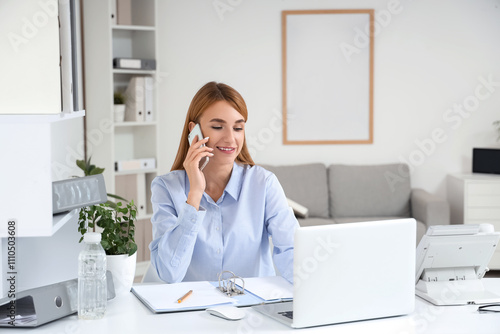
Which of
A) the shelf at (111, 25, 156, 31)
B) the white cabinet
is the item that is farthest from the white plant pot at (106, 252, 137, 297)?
the white cabinet

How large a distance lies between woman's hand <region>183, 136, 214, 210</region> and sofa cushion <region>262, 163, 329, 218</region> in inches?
108

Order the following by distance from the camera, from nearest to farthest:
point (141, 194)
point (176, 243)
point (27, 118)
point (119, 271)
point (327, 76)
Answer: point (27, 118)
point (119, 271)
point (176, 243)
point (141, 194)
point (327, 76)

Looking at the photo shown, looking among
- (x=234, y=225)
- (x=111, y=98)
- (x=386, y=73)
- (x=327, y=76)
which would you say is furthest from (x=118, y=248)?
(x=386, y=73)

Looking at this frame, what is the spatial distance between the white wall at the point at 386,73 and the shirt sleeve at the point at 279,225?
2.86 m

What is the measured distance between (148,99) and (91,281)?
124 inches

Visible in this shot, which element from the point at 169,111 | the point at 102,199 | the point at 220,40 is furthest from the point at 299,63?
the point at 102,199

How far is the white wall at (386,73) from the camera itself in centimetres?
518

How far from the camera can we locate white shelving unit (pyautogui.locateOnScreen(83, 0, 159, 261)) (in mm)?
4641

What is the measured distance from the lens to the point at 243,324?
1.75 m

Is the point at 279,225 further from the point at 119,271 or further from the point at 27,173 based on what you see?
the point at 27,173

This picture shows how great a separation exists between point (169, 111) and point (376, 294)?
12.0ft

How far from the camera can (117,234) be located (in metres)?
2.02

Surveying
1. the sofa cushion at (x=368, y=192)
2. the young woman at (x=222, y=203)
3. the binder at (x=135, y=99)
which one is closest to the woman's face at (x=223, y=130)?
the young woman at (x=222, y=203)

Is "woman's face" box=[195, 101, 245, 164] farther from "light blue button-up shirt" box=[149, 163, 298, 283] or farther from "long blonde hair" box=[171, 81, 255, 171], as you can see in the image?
"light blue button-up shirt" box=[149, 163, 298, 283]
